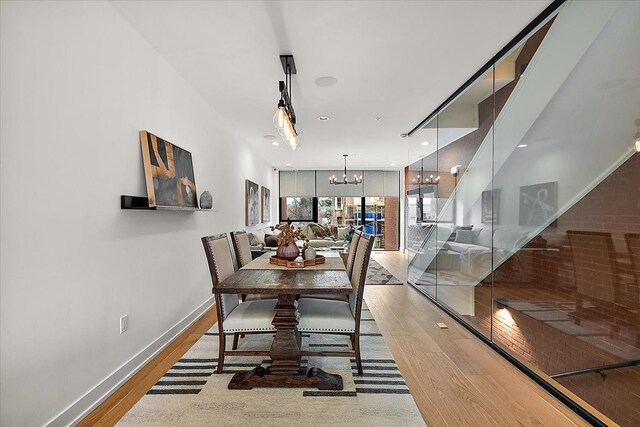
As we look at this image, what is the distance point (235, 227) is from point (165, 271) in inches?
91.7

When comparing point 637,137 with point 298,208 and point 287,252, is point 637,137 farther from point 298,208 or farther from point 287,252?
point 298,208

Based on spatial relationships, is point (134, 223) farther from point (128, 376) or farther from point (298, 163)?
point (298, 163)

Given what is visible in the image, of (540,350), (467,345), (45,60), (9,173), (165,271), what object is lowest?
(467,345)

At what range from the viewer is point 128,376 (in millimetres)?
2260

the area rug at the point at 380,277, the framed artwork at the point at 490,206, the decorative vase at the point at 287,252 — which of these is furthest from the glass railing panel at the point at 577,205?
the area rug at the point at 380,277

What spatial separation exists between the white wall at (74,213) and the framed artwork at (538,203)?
9.83ft

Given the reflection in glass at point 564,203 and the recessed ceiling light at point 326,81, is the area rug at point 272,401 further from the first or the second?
the recessed ceiling light at point 326,81

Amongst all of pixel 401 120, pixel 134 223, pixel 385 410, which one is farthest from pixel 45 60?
pixel 401 120

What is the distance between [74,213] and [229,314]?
119cm

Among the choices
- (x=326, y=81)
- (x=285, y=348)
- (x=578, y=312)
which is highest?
(x=326, y=81)

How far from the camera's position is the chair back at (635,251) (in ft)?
5.32

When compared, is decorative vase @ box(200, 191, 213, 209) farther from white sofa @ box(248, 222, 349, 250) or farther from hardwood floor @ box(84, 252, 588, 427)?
white sofa @ box(248, 222, 349, 250)

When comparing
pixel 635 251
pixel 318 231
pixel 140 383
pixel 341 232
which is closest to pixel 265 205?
pixel 318 231

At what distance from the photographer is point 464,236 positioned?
353 cm
